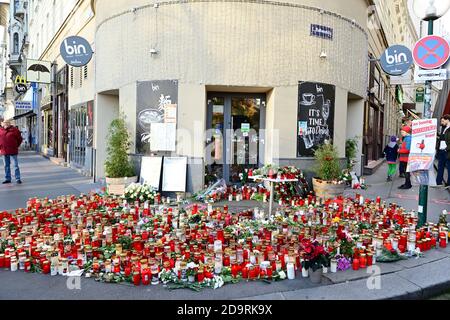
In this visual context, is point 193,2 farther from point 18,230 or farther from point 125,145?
point 18,230

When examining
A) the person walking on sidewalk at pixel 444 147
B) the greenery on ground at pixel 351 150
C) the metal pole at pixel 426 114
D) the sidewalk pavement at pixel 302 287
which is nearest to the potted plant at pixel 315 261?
the sidewalk pavement at pixel 302 287

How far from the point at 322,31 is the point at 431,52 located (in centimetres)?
398

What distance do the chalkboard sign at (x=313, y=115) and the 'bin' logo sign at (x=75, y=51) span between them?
6209 millimetres

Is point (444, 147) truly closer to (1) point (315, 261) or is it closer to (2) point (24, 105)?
(1) point (315, 261)

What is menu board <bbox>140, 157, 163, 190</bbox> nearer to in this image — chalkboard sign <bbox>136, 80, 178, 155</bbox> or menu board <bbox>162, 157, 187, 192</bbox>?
menu board <bbox>162, 157, 187, 192</bbox>

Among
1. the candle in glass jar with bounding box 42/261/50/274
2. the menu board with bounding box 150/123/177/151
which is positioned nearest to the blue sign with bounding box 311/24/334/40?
the menu board with bounding box 150/123/177/151

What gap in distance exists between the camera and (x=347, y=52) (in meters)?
10.0

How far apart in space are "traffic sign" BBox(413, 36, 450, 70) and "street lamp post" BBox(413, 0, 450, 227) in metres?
0.23

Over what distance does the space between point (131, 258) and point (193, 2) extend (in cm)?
642

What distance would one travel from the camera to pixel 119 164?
888cm

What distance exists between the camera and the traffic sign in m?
5.54

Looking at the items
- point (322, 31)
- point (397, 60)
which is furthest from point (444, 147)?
point (322, 31)

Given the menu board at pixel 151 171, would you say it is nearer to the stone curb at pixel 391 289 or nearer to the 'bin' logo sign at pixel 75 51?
the 'bin' logo sign at pixel 75 51
